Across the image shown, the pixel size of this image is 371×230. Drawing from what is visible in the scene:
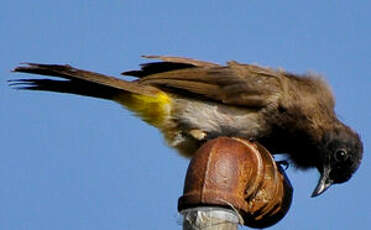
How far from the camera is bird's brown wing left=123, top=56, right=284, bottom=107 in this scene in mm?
8125

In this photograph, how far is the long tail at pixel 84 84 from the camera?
787 centimetres

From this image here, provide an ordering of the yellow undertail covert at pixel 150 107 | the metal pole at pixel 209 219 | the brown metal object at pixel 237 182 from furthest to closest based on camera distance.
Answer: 1. the yellow undertail covert at pixel 150 107
2. the brown metal object at pixel 237 182
3. the metal pole at pixel 209 219

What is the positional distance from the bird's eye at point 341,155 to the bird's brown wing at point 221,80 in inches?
31.2

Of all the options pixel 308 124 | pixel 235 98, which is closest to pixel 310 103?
pixel 308 124

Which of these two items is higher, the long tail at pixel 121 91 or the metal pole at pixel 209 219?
the long tail at pixel 121 91

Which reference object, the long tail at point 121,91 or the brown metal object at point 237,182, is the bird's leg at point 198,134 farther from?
the brown metal object at point 237,182

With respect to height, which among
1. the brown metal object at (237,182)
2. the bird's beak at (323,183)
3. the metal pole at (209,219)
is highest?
the bird's beak at (323,183)

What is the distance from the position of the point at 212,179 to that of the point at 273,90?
3785 millimetres

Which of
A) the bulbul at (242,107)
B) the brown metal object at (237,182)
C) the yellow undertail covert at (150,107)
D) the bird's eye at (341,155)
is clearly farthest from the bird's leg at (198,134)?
the brown metal object at (237,182)

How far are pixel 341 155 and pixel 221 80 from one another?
1.44 m

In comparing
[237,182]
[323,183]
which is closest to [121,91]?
[323,183]

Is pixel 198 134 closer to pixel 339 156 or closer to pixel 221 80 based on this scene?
pixel 221 80

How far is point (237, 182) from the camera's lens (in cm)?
454

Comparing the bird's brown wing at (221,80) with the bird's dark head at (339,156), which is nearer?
the bird's dark head at (339,156)
